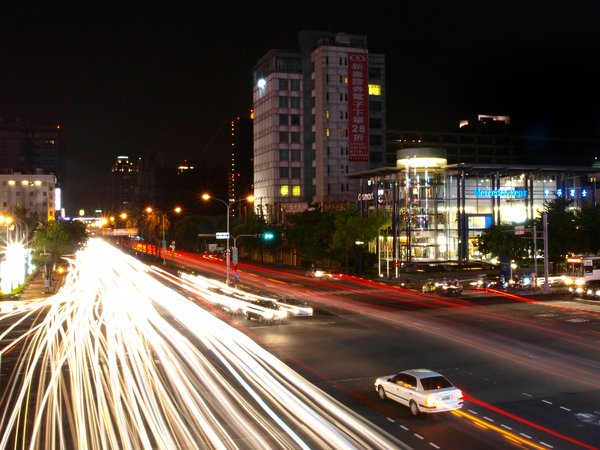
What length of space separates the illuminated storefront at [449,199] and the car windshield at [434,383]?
70570 millimetres

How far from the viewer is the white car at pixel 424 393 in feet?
63.2

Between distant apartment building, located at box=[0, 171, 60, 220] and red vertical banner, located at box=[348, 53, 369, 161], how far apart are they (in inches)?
4429

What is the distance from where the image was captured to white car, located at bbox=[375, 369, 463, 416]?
63.2 ft

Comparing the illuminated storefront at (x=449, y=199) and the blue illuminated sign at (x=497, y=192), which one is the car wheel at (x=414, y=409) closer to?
the illuminated storefront at (x=449, y=199)

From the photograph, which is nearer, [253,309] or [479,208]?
[253,309]

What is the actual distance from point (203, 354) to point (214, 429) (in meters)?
11.6

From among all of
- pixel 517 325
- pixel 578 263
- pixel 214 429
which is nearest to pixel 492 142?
pixel 578 263

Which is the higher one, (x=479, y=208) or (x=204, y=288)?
(x=479, y=208)

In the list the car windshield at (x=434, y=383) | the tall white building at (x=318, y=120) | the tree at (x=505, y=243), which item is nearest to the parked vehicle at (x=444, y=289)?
the tree at (x=505, y=243)

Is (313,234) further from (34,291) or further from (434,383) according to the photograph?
(434,383)

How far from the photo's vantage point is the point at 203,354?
2898 cm

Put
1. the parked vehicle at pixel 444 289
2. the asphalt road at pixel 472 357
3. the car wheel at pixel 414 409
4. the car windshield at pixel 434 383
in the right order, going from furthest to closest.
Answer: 1. the parked vehicle at pixel 444 289
2. the car windshield at pixel 434 383
3. the car wheel at pixel 414 409
4. the asphalt road at pixel 472 357

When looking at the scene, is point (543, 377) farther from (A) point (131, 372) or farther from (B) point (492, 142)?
(B) point (492, 142)

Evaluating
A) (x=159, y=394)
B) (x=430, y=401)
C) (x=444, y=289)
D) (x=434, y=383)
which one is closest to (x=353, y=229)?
(x=444, y=289)
